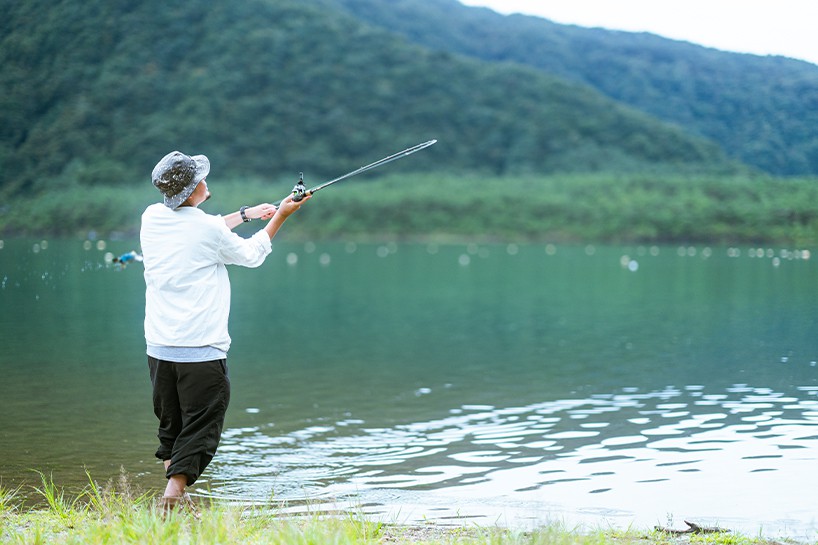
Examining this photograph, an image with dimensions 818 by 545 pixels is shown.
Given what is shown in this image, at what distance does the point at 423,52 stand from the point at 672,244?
226 feet

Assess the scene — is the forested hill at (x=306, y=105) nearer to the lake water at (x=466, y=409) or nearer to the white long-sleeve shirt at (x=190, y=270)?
the lake water at (x=466, y=409)

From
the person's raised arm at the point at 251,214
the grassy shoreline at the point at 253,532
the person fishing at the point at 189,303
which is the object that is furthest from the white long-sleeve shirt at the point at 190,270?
the grassy shoreline at the point at 253,532

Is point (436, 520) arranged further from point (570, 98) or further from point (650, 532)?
point (570, 98)

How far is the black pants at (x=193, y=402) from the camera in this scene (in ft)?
21.2

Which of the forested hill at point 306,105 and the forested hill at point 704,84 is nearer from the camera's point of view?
the forested hill at point 704,84

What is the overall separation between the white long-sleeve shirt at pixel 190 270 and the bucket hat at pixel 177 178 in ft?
0.27

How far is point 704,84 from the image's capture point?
150m

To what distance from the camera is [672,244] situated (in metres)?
93.7

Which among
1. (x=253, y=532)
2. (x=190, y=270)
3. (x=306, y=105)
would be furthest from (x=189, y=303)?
(x=306, y=105)

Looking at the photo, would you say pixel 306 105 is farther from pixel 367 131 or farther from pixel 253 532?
pixel 253 532

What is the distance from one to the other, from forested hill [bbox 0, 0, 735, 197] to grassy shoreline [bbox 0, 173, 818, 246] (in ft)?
48.9

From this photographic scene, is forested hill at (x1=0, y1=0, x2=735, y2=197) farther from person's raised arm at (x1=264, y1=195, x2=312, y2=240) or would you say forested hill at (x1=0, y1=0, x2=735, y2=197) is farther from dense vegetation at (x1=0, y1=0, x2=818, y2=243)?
person's raised arm at (x1=264, y1=195, x2=312, y2=240)

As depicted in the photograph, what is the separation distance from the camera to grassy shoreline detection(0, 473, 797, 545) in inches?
233

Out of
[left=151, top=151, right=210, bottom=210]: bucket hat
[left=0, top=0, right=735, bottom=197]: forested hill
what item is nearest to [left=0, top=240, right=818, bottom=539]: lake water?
[left=151, top=151, right=210, bottom=210]: bucket hat
